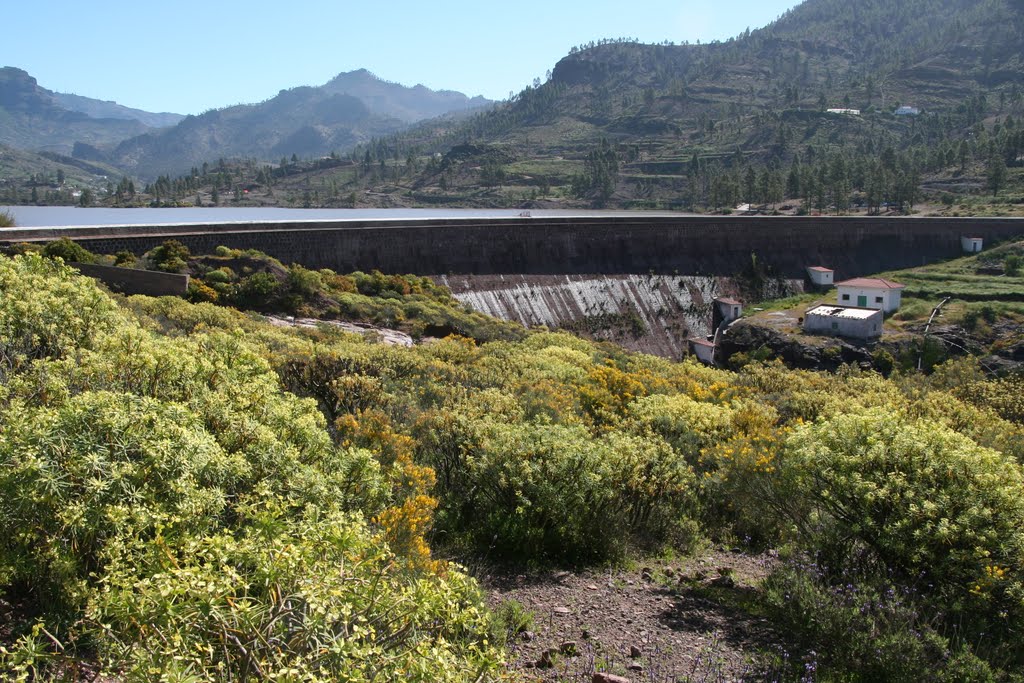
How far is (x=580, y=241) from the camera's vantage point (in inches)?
2015

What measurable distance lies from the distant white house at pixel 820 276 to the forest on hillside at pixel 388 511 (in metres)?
45.6

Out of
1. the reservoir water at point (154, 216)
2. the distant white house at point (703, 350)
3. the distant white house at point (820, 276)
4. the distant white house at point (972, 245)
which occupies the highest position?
the reservoir water at point (154, 216)

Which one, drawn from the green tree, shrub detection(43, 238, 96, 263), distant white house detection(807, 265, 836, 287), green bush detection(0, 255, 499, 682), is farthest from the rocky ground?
the green tree

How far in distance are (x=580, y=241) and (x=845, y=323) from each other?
17852 mm

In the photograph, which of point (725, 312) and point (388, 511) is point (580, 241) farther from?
point (388, 511)

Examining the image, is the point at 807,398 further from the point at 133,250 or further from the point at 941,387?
the point at 133,250

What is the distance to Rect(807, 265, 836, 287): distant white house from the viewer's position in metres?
61.2

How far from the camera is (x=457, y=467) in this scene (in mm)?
13391

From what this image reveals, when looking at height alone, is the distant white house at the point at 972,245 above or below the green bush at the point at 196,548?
above

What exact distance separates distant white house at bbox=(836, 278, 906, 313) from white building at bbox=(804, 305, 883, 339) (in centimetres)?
244

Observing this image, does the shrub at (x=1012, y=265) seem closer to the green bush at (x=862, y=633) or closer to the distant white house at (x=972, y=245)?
the distant white house at (x=972, y=245)

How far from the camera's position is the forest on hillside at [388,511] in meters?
5.61

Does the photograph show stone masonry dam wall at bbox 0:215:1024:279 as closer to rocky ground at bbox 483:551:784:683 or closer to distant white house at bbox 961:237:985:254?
distant white house at bbox 961:237:985:254

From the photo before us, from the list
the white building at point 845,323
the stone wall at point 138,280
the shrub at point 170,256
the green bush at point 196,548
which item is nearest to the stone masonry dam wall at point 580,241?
the shrub at point 170,256
